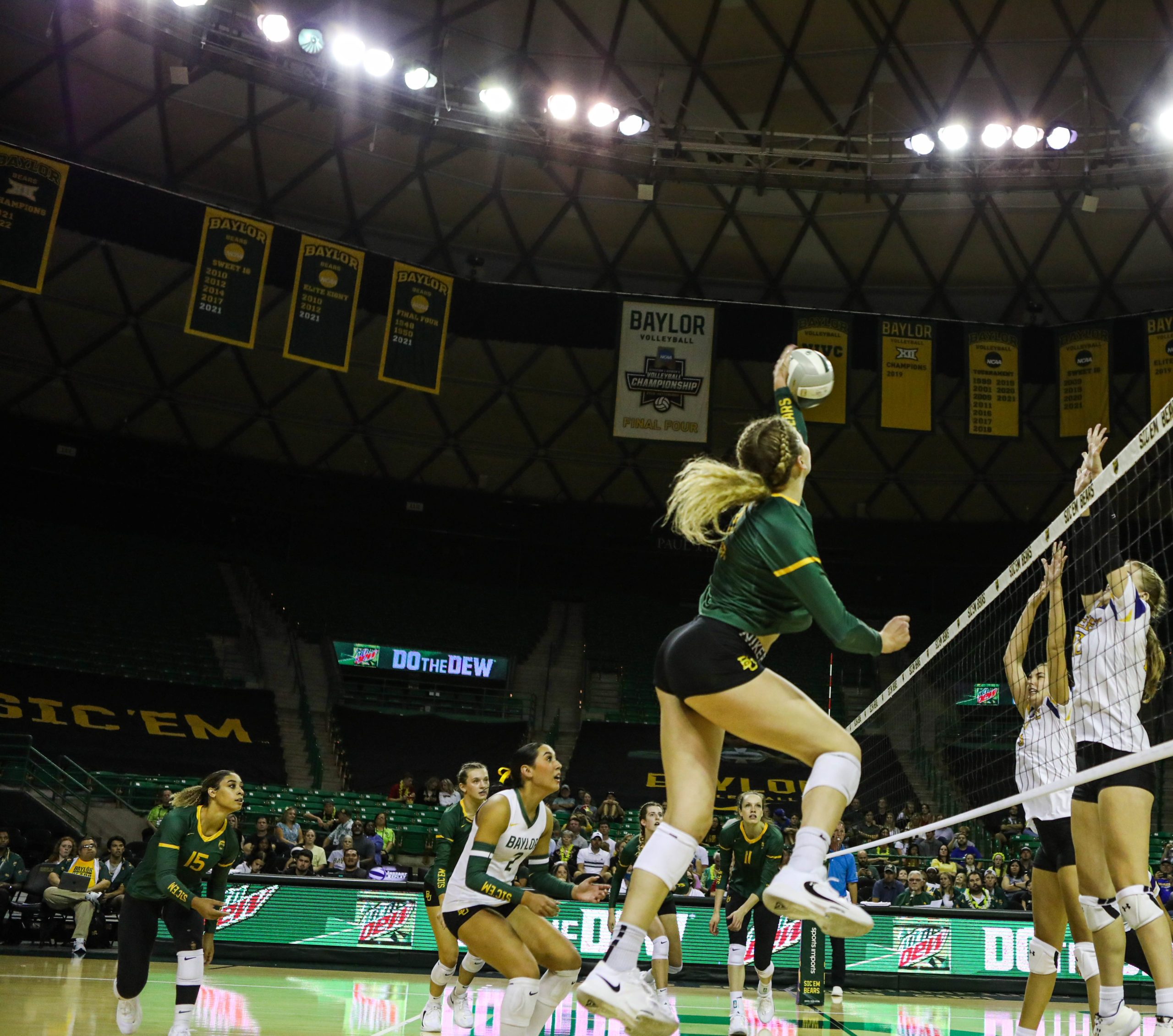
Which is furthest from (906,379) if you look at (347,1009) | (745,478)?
(745,478)

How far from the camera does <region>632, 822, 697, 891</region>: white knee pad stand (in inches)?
158

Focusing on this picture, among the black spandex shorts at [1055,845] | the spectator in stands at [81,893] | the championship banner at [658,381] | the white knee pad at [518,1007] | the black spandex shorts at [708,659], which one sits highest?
the championship banner at [658,381]

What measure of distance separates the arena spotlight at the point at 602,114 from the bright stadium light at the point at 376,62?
3.60 m

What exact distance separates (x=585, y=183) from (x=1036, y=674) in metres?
18.8

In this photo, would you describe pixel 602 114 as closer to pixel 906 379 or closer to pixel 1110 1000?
pixel 906 379

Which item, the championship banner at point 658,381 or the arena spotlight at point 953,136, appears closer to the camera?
the arena spotlight at point 953,136

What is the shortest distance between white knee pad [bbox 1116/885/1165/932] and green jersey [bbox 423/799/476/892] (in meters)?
4.80

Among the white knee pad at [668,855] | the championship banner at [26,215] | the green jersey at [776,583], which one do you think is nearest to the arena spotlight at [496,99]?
the championship banner at [26,215]

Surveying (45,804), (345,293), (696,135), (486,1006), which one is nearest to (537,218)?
(696,135)

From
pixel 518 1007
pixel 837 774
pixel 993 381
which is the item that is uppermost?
pixel 993 381

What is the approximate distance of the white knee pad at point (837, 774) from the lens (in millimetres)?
3900

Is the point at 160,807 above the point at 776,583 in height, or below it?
below

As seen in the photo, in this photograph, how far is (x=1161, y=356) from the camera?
20328mm

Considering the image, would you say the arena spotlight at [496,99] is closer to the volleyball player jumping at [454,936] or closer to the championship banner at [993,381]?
the championship banner at [993,381]
